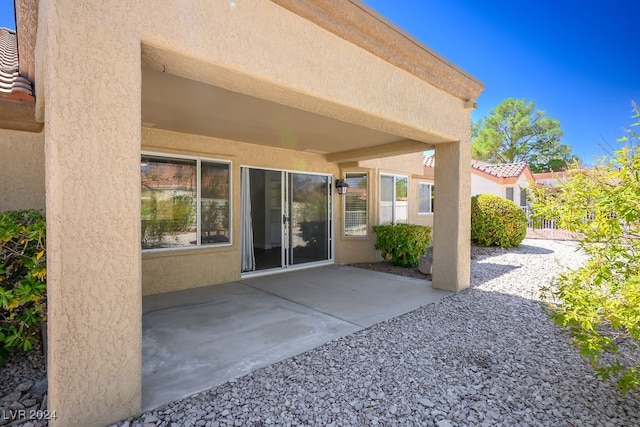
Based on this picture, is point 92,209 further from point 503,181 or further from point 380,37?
point 503,181

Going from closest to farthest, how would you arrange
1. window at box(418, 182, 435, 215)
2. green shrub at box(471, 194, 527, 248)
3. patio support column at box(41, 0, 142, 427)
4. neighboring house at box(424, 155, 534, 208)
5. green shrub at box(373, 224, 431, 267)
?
1. patio support column at box(41, 0, 142, 427)
2. green shrub at box(373, 224, 431, 267)
3. green shrub at box(471, 194, 527, 248)
4. window at box(418, 182, 435, 215)
5. neighboring house at box(424, 155, 534, 208)

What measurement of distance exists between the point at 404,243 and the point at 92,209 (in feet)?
29.9

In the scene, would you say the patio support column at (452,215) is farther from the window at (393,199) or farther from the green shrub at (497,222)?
the green shrub at (497,222)

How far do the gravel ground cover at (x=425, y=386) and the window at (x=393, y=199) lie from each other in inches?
274

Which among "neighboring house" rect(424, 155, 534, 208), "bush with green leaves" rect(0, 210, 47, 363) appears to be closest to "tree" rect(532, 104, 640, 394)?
"bush with green leaves" rect(0, 210, 47, 363)

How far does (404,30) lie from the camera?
5.38 metres

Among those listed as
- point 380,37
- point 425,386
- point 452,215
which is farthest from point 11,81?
point 452,215

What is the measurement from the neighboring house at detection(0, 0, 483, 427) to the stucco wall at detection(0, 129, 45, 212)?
23 mm

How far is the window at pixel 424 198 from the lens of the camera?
1510 cm

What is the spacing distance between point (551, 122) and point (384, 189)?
33901 mm

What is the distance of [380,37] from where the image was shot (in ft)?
16.5

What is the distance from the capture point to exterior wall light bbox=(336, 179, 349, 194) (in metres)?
11.2

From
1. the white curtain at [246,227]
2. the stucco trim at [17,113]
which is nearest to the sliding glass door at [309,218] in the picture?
the white curtain at [246,227]

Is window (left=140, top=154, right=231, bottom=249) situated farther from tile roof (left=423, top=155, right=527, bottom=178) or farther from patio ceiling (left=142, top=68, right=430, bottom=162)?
tile roof (left=423, top=155, right=527, bottom=178)
